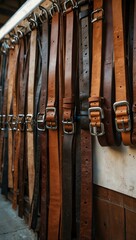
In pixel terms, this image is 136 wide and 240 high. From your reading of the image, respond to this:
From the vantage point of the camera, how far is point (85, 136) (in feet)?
4.00

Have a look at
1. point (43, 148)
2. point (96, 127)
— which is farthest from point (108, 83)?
point (43, 148)

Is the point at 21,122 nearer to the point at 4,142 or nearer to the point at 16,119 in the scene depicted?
the point at 16,119

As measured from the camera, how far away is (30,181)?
1686 millimetres

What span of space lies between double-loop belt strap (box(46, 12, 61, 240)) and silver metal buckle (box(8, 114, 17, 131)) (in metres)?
0.65

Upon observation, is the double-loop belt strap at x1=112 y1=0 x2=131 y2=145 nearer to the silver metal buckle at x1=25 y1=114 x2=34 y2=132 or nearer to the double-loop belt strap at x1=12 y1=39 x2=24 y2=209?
the silver metal buckle at x1=25 y1=114 x2=34 y2=132

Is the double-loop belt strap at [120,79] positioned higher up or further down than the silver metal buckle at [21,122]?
higher up

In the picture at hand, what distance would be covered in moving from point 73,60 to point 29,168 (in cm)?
94

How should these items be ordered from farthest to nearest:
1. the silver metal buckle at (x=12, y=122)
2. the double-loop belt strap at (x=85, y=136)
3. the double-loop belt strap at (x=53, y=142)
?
1. the silver metal buckle at (x=12, y=122)
2. the double-loop belt strap at (x=53, y=142)
3. the double-loop belt strap at (x=85, y=136)

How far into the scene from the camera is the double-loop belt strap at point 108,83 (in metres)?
1.06

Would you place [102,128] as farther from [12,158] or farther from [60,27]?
[12,158]

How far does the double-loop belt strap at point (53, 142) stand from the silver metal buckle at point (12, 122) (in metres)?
0.65

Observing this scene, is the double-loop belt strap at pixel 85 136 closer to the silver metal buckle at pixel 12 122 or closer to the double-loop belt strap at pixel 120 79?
the double-loop belt strap at pixel 120 79

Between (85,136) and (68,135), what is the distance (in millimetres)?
127

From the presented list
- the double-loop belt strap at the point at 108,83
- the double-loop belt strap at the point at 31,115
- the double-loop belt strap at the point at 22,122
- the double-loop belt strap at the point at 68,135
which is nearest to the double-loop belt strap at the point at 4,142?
the double-loop belt strap at the point at 22,122
